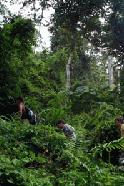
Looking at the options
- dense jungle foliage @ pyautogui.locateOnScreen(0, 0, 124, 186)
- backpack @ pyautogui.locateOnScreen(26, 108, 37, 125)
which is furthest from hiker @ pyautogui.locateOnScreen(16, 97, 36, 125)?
dense jungle foliage @ pyautogui.locateOnScreen(0, 0, 124, 186)

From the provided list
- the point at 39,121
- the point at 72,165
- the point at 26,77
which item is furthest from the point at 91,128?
the point at 72,165

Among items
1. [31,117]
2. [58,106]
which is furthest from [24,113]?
[58,106]

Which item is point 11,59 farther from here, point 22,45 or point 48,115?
point 48,115

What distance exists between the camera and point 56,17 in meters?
25.5

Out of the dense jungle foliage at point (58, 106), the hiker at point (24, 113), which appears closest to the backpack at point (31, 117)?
the hiker at point (24, 113)

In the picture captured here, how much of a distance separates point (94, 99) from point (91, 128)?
415cm

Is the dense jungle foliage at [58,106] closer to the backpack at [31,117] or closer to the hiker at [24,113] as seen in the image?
the hiker at [24,113]

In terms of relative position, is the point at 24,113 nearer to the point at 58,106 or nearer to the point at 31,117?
the point at 31,117

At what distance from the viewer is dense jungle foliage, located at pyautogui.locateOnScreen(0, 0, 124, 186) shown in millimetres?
7703

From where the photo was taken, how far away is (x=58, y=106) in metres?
16.0

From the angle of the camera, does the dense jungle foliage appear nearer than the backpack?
Yes

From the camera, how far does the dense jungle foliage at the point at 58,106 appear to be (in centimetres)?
770

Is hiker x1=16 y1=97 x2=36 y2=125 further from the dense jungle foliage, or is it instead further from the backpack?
the dense jungle foliage

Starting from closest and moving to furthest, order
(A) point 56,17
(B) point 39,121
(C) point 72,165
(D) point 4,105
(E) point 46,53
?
(C) point 72,165 < (B) point 39,121 < (D) point 4,105 < (E) point 46,53 < (A) point 56,17
